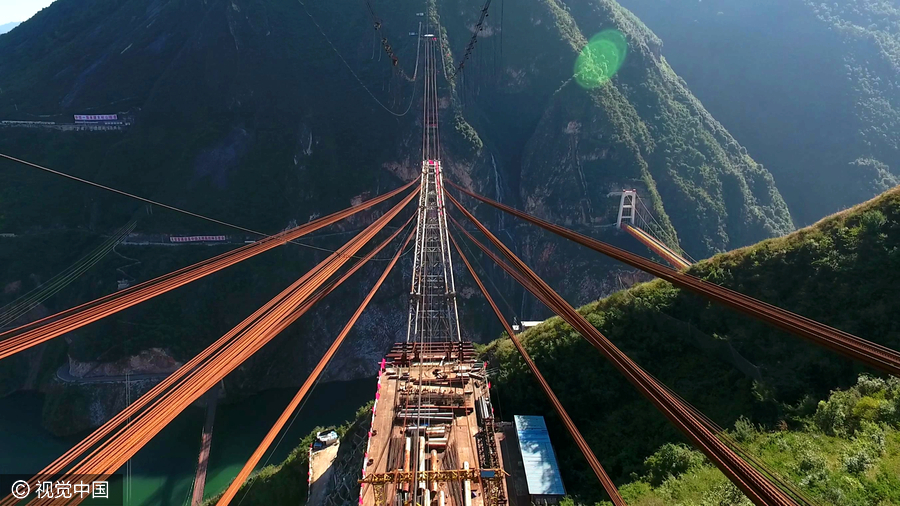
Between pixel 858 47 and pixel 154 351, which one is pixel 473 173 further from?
pixel 858 47

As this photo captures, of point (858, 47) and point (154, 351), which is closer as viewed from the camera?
point (154, 351)

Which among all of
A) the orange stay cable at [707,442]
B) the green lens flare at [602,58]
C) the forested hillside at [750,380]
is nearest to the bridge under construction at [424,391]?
the orange stay cable at [707,442]

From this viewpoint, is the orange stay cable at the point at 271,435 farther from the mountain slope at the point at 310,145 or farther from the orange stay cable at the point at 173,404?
the mountain slope at the point at 310,145

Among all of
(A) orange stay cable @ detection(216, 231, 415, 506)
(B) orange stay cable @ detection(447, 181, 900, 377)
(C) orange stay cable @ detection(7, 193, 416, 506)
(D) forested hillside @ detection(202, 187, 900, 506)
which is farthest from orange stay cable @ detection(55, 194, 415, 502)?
(D) forested hillside @ detection(202, 187, 900, 506)

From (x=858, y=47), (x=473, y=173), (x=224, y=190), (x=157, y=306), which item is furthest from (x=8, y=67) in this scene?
(x=858, y=47)

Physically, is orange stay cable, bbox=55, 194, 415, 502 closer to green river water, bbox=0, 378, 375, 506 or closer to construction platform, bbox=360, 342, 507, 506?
construction platform, bbox=360, 342, 507, 506

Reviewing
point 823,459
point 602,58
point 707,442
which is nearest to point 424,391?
point 707,442
